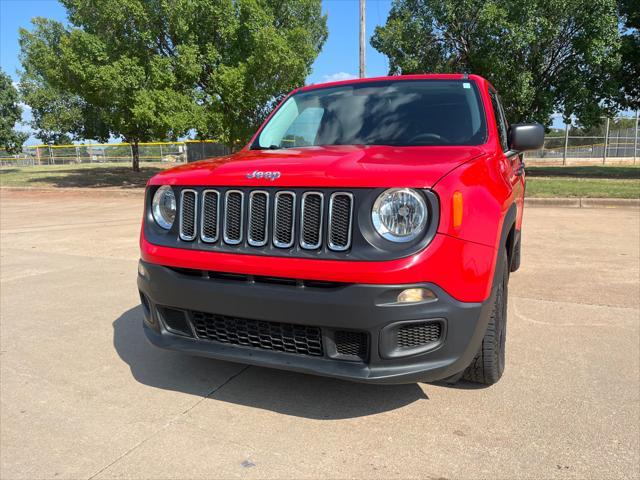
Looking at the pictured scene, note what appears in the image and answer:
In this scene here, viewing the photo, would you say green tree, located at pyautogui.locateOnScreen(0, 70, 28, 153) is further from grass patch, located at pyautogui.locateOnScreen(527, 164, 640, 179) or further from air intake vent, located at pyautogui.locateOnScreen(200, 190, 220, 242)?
air intake vent, located at pyautogui.locateOnScreen(200, 190, 220, 242)

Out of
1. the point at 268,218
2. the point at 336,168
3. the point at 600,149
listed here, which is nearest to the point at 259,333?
the point at 268,218

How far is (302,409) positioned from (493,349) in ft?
3.61

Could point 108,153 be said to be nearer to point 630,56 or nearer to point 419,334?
point 630,56

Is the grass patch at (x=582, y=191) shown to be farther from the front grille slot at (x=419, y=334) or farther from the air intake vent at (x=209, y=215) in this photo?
the air intake vent at (x=209, y=215)

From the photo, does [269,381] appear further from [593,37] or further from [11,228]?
[593,37]

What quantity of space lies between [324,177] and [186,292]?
3.10ft

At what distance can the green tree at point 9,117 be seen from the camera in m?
36.1

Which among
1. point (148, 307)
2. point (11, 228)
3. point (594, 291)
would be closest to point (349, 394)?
point (148, 307)

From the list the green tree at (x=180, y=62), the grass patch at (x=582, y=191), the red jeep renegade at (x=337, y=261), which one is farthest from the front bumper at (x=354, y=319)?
the green tree at (x=180, y=62)

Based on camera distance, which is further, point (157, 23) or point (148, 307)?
point (157, 23)

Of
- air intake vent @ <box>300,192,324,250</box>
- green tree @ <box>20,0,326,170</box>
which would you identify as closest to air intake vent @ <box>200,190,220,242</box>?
air intake vent @ <box>300,192,324,250</box>

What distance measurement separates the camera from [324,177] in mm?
2369

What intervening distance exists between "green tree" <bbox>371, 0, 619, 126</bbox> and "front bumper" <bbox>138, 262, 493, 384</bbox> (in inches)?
644

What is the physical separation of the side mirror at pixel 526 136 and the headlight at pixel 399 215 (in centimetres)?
183
